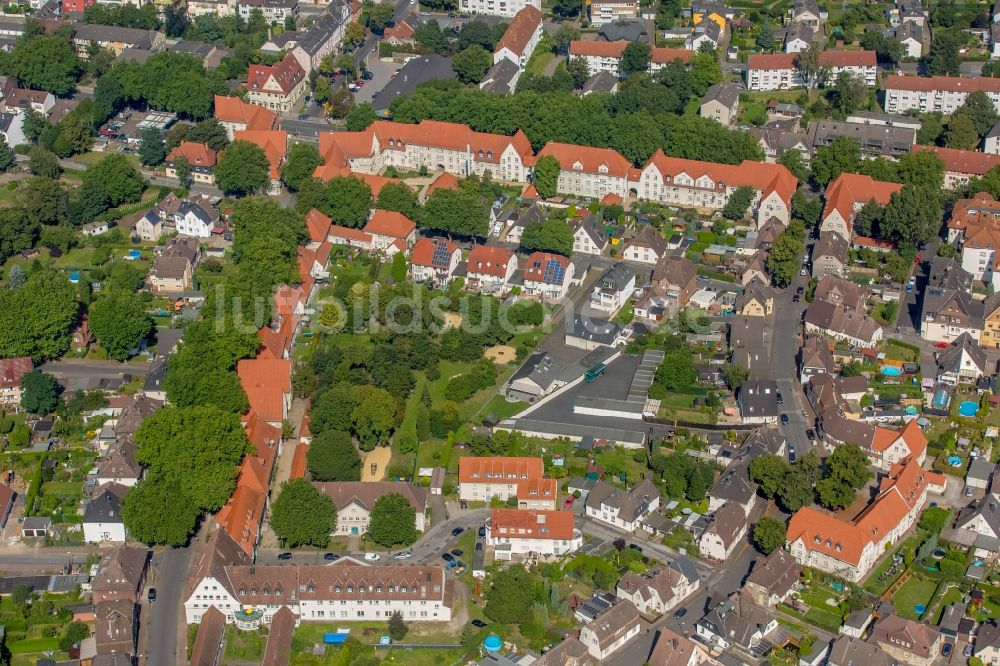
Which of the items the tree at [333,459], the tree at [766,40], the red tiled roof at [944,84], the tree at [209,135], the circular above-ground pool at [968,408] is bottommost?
the tree at [333,459]

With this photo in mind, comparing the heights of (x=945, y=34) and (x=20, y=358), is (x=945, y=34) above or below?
above

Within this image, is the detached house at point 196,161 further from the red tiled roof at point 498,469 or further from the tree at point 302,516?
the red tiled roof at point 498,469

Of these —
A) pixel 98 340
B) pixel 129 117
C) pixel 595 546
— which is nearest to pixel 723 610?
pixel 595 546

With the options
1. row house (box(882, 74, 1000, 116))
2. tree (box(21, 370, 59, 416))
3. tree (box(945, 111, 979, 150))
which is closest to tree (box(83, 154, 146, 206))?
tree (box(21, 370, 59, 416))

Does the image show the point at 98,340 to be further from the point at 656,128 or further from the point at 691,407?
the point at 656,128

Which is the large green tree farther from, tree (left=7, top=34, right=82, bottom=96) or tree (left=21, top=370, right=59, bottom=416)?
tree (left=21, top=370, right=59, bottom=416)

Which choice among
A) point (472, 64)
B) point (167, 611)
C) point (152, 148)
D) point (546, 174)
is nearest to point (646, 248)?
point (546, 174)

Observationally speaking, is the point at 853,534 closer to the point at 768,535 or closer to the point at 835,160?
the point at 768,535

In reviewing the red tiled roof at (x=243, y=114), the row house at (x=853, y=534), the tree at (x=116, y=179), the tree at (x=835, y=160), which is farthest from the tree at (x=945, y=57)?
the tree at (x=116, y=179)
